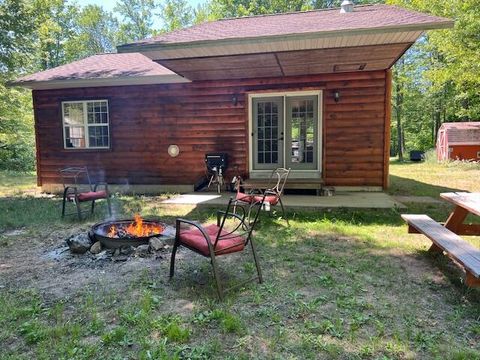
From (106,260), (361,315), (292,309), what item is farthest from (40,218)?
(361,315)

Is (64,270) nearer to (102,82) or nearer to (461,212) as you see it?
(461,212)

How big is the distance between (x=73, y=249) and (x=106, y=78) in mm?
4933

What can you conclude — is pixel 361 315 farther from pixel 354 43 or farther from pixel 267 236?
pixel 354 43

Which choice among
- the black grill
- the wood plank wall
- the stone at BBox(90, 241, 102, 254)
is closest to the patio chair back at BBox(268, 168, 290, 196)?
the wood plank wall

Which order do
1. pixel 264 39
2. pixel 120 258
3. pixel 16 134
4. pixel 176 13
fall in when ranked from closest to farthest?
1. pixel 120 258
2. pixel 264 39
3. pixel 16 134
4. pixel 176 13

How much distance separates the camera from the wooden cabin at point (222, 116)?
279 inches

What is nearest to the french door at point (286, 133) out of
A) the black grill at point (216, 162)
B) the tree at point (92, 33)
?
the black grill at point (216, 162)

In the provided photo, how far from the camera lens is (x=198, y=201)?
22.1 ft

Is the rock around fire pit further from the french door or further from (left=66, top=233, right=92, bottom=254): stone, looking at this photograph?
the french door

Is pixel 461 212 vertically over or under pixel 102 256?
over

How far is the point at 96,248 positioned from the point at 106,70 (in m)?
5.83

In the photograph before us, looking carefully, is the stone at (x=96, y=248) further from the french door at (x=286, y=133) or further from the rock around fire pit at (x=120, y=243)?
the french door at (x=286, y=133)

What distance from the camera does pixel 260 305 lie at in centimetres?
279

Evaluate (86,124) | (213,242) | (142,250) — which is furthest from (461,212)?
(86,124)
